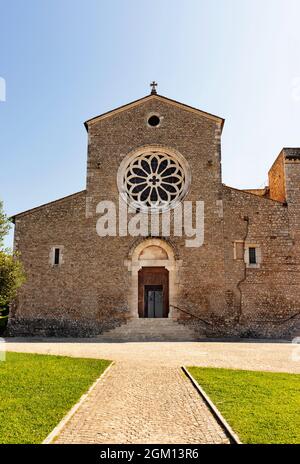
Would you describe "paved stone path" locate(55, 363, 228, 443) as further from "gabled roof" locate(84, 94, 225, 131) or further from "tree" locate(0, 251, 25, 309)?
"gabled roof" locate(84, 94, 225, 131)

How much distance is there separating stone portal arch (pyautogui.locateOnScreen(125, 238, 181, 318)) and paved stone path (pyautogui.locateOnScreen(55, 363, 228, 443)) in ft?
35.6

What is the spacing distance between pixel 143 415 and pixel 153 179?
16.7m

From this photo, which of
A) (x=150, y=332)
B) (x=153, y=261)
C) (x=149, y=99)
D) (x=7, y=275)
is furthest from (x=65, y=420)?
(x=149, y=99)

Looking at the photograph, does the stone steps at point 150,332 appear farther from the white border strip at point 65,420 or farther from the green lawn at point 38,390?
the white border strip at point 65,420

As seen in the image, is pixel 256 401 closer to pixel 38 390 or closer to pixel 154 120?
pixel 38 390

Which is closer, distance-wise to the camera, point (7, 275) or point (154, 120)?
point (7, 275)

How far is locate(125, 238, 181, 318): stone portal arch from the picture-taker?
19734mm

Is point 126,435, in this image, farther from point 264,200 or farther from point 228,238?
point 264,200

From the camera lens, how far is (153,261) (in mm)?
20234

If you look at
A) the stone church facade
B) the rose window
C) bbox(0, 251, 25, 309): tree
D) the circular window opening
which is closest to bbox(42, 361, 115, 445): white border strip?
bbox(0, 251, 25, 309): tree

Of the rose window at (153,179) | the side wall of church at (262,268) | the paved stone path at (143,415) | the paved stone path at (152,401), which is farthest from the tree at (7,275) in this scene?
the side wall of church at (262,268)

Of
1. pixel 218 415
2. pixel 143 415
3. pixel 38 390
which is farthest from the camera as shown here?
pixel 38 390

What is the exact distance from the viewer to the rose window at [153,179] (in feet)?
69.6
